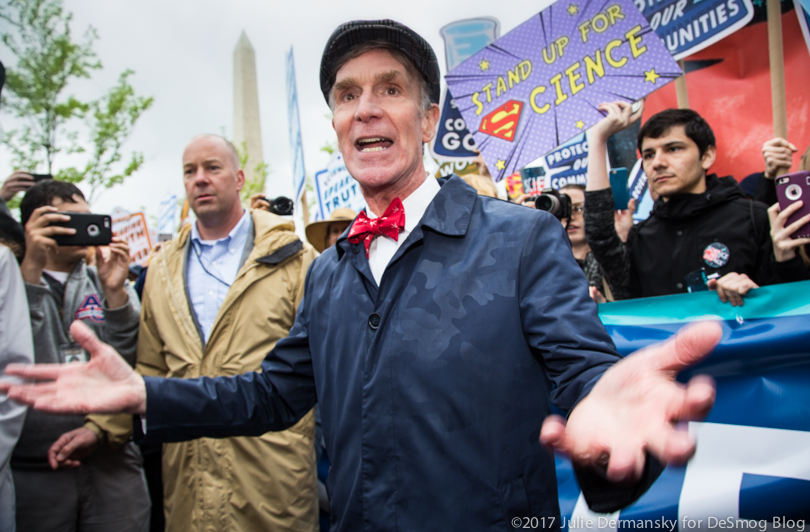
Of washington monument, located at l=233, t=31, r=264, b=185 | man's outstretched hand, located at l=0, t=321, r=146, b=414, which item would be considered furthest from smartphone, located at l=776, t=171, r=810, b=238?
washington monument, located at l=233, t=31, r=264, b=185

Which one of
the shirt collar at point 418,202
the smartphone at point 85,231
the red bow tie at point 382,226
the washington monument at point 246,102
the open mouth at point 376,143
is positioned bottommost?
the red bow tie at point 382,226

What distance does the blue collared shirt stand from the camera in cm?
281

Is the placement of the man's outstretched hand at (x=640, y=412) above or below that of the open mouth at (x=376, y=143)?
below

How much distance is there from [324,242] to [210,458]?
270 cm

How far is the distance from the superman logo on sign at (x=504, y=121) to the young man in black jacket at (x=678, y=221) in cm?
52

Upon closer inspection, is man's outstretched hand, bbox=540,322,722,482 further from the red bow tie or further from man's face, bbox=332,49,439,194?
man's face, bbox=332,49,439,194

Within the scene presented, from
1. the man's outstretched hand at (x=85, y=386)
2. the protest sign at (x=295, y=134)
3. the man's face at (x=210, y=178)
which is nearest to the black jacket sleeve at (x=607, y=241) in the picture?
the man's face at (x=210, y=178)

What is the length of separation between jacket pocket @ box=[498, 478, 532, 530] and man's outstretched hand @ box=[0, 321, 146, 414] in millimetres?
1039

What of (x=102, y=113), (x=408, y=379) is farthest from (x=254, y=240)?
(x=102, y=113)

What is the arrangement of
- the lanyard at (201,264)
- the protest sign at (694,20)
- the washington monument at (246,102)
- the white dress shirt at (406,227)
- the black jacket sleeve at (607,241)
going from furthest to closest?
the washington monument at (246,102) → the protest sign at (694,20) → the lanyard at (201,264) → the black jacket sleeve at (607,241) → the white dress shirt at (406,227)

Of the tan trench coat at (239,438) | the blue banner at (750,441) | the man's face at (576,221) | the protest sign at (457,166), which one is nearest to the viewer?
the blue banner at (750,441)

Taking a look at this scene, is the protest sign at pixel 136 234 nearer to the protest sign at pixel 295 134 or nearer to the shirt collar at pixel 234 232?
the protest sign at pixel 295 134

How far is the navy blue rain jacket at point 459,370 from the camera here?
125cm

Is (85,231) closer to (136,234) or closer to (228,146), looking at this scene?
(228,146)
